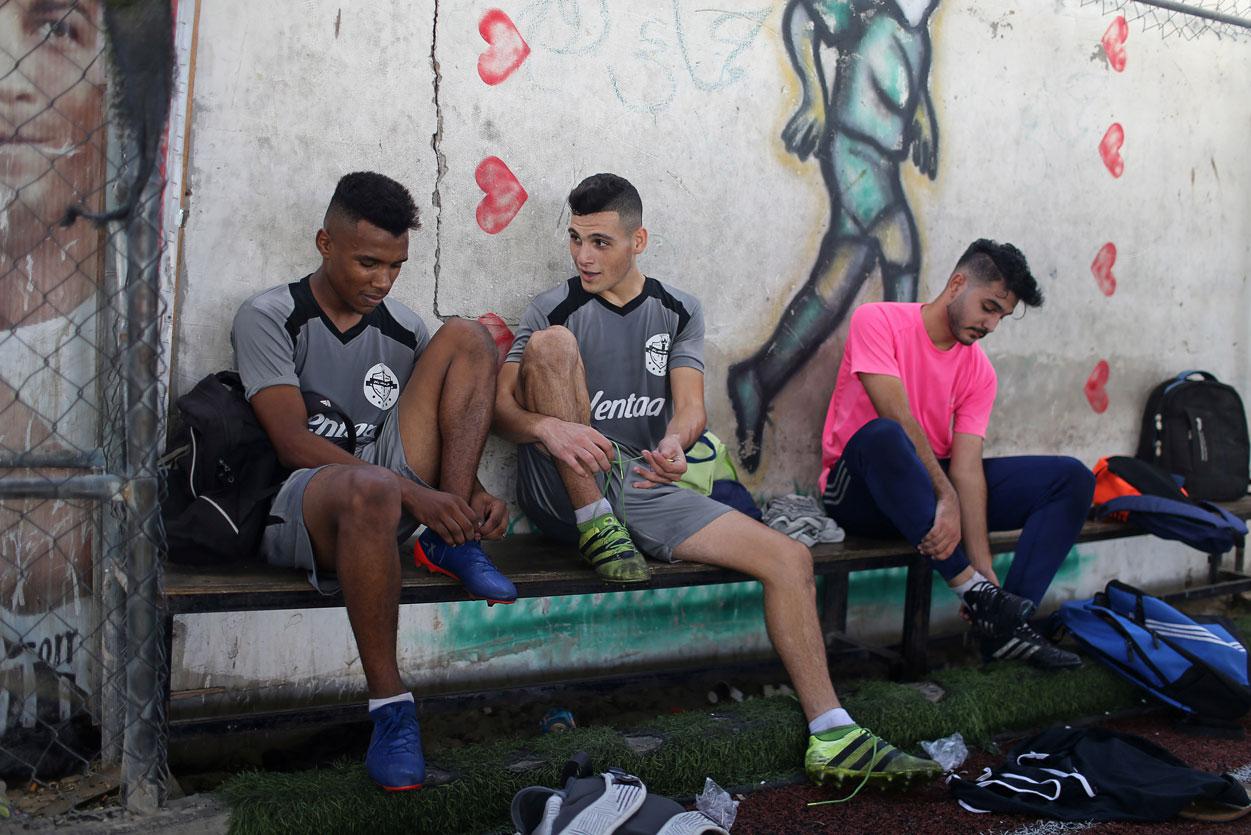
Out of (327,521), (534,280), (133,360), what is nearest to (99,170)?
(133,360)

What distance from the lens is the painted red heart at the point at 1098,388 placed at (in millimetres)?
4914

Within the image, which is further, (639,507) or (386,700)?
(639,507)

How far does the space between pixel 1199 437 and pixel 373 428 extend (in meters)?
3.97

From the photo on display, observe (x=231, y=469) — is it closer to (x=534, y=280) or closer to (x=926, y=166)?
(x=534, y=280)

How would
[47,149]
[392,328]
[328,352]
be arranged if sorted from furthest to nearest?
[392,328], [328,352], [47,149]

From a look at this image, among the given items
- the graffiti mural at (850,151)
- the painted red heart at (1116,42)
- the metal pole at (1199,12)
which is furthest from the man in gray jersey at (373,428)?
the metal pole at (1199,12)

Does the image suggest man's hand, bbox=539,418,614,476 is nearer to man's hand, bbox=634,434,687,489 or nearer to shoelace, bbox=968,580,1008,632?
man's hand, bbox=634,434,687,489

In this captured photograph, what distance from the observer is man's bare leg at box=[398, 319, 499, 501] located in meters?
2.88

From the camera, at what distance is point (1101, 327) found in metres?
4.90

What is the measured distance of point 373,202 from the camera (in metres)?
2.85

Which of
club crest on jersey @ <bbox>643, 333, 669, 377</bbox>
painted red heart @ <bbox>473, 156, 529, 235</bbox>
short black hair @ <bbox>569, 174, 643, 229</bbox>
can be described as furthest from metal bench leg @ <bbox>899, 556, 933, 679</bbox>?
painted red heart @ <bbox>473, 156, 529, 235</bbox>

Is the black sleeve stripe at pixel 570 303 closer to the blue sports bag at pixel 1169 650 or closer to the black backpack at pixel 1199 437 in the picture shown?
the blue sports bag at pixel 1169 650

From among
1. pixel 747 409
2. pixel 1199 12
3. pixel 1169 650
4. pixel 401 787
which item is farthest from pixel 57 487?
pixel 1199 12

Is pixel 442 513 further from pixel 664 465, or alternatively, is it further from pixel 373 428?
pixel 664 465
